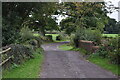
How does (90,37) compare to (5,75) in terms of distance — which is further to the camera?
(90,37)

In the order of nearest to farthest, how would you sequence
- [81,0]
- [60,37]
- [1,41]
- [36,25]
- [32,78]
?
[32,78], [1,41], [81,0], [36,25], [60,37]

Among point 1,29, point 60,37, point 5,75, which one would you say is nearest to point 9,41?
point 1,29

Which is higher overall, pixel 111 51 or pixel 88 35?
pixel 88 35

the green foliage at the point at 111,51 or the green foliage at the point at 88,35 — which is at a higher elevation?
the green foliage at the point at 88,35

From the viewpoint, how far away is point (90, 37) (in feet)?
55.4

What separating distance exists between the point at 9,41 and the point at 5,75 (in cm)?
663

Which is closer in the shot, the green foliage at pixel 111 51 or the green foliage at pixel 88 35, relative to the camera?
the green foliage at pixel 111 51

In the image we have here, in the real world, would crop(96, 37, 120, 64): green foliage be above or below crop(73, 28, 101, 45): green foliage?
below

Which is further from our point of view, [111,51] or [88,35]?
[88,35]

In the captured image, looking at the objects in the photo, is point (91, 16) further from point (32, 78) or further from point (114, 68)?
point (32, 78)

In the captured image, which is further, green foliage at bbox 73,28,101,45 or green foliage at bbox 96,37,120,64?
green foliage at bbox 73,28,101,45

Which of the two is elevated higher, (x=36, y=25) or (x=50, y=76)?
(x=36, y=25)

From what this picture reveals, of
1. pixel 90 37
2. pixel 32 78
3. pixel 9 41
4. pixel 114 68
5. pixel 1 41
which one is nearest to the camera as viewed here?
pixel 32 78

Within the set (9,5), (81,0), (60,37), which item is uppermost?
(81,0)
